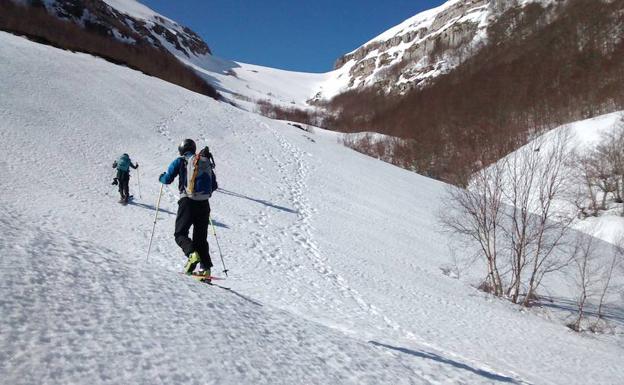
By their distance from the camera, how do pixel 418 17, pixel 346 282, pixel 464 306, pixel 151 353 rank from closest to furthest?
pixel 151 353 → pixel 346 282 → pixel 464 306 → pixel 418 17

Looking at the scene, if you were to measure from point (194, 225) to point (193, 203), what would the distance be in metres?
0.31

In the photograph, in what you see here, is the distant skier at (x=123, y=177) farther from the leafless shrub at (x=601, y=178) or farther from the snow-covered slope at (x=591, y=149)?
the leafless shrub at (x=601, y=178)

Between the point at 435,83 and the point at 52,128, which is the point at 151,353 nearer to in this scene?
the point at 52,128

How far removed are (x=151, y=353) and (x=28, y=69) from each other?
30109 millimetres

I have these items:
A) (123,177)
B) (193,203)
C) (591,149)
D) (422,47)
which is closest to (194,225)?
(193,203)

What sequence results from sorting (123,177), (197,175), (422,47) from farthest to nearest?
1. (422,47)
2. (123,177)
3. (197,175)

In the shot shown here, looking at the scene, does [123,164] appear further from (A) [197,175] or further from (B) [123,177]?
(A) [197,175]

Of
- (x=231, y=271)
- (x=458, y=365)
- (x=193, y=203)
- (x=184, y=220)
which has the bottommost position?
A: (x=231, y=271)

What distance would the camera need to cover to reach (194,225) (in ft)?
18.1

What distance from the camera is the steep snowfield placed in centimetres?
266

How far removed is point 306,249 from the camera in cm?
1266

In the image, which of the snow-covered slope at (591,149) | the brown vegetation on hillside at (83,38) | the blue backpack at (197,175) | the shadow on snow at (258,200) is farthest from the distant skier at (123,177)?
the brown vegetation on hillside at (83,38)

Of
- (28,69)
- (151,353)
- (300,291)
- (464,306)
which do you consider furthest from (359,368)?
(28,69)

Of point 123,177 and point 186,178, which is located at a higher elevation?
point 186,178
